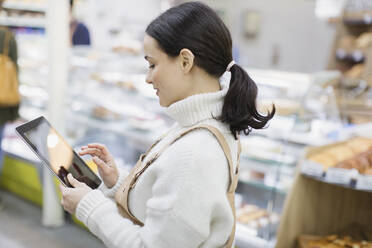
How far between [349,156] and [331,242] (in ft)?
1.57

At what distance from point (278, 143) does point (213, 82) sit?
5.95 feet

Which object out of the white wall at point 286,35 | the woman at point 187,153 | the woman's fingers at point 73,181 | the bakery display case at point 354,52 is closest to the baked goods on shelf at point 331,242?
the woman at point 187,153

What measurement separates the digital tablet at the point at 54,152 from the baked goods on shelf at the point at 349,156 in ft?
4.03

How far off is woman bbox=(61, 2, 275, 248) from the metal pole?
2256 mm

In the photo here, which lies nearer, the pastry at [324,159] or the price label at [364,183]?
the price label at [364,183]

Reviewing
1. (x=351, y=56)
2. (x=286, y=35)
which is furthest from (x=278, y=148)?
(x=286, y=35)

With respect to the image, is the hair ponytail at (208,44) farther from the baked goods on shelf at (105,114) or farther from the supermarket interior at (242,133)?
the baked goods on shelf at (105,114)

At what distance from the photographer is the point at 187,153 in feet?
3.78

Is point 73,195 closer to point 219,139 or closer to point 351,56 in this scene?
point 219,139

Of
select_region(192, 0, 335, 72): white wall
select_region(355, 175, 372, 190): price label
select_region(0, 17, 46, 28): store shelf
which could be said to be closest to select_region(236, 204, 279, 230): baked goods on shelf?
select_region(355, 175, 372, 190): price label

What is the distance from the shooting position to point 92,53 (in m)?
4.37

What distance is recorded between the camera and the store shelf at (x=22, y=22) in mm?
5726

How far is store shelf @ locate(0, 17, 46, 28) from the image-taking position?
18.8 ft

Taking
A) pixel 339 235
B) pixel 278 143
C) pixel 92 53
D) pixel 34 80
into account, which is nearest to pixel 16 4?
pixel 34 80
